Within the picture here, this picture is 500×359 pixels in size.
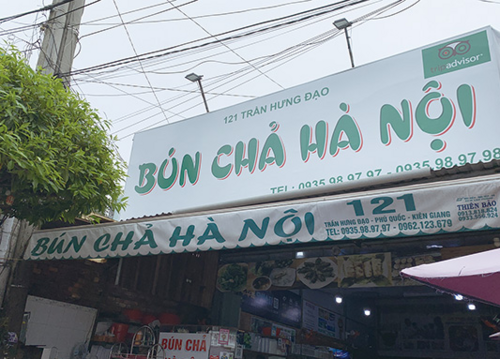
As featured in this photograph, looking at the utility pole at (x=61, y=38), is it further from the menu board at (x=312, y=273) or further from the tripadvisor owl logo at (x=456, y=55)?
the tripadvisor owl logo at (x=456, y=55)

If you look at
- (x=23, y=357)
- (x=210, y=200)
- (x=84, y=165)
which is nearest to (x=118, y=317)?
(x=23, y=357)

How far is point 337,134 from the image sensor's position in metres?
6.48

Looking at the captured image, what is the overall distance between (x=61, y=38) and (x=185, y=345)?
5217mm

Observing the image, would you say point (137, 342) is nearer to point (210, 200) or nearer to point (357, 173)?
point (210, 200)

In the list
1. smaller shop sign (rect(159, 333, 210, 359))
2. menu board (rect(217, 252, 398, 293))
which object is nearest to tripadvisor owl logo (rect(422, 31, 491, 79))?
menu board (rect(217, 252, 398, 293))

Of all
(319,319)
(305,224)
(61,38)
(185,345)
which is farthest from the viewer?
(319,319)

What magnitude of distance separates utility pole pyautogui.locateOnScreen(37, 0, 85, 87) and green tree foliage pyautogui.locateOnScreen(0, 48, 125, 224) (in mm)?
2648

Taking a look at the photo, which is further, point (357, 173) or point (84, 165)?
point (357, 173)

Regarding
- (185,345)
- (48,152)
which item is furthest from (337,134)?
(48,152)

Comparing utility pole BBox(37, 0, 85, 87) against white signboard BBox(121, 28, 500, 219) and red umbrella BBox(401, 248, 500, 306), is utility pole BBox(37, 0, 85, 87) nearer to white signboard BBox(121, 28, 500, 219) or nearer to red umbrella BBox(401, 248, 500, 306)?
white signboard BBox(121, 28, 500, 219)

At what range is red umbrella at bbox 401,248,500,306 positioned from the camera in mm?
2635

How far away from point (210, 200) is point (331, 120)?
7.17 ft

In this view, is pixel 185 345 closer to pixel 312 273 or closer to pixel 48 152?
pixel 312 273

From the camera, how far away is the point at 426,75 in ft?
19.9
